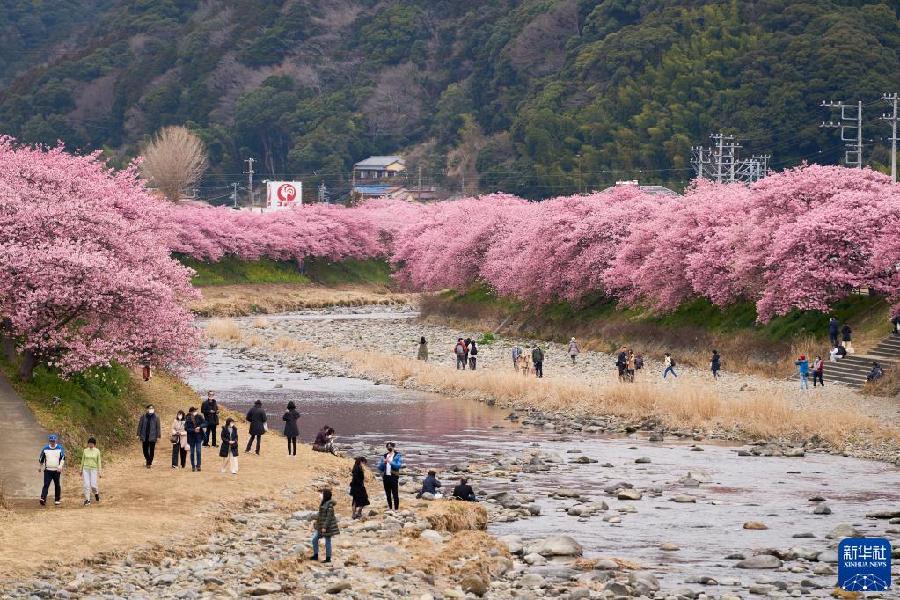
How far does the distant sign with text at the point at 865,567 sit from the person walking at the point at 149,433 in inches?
643

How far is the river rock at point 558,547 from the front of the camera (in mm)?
27594

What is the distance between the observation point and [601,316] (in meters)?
77.1

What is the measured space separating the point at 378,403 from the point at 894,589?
2889 centimetres

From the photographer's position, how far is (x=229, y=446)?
3481 centimetres

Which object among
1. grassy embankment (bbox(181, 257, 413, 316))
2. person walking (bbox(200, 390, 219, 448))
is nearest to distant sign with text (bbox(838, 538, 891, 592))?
person walking (bbox(200, 390, 219, 448))

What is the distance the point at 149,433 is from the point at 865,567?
16.9 m

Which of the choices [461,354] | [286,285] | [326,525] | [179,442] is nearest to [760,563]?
[326,525]

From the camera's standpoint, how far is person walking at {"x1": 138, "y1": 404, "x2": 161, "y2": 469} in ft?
113

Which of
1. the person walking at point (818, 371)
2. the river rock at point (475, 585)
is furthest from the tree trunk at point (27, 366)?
A: the person walking at point (818, 371)

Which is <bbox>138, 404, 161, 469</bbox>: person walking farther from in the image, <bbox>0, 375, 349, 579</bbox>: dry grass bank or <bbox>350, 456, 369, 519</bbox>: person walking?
<bbox>350, 456, 369, 519</bbox>: person walking

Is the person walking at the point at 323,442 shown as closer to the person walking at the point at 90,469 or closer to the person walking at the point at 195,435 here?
the person walking at the point at 195,435

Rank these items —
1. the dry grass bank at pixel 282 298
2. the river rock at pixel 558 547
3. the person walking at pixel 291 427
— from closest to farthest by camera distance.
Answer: the river rock at pixel 558 547 < the person walking at pixel 291 427 < the dry grass bank at pixel 282 298

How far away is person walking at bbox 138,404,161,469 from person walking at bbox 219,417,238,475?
1565 millimetres

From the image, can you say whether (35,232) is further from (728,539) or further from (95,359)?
(728,539)
